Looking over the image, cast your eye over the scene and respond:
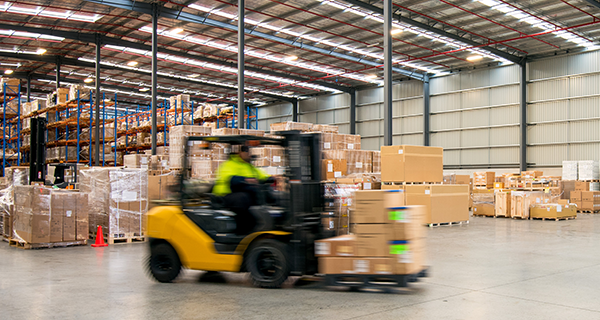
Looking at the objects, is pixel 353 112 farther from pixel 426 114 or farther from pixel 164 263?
pixel 164 263

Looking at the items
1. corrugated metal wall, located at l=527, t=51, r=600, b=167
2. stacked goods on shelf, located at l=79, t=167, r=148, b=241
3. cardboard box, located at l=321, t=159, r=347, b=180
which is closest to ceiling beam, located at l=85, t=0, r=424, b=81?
stacked goods on shelf, located at l=79, t=167, r=148, b=241

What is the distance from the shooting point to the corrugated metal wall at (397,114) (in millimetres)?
25859

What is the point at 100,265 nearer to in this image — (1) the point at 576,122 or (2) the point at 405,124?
(1) the point at 576,122

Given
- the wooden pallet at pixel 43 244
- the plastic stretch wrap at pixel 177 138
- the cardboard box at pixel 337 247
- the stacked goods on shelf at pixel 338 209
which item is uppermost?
the plastic stretch wrap at pixel 177 138

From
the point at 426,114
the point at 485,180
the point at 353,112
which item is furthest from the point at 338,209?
the point at 353,112

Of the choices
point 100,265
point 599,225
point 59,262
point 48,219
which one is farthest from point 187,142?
point 599,225

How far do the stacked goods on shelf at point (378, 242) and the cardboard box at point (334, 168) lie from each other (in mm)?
4988

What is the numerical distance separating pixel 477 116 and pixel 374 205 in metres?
20.2

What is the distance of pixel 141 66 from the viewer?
22797mm

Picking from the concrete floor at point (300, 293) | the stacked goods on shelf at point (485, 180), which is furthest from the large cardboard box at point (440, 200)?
the stacked goods on shelf at point (485, 180)

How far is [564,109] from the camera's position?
2062 centimetres

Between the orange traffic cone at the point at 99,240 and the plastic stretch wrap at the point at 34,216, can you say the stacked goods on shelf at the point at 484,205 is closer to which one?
the orange traffic cone at the point at 99,240

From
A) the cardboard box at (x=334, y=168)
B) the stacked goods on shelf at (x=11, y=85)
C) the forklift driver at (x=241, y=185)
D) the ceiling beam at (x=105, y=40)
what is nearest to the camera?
the forklift driver at (x=241, y=185)

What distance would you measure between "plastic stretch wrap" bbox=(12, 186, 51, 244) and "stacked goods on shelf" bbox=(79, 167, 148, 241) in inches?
39.2
